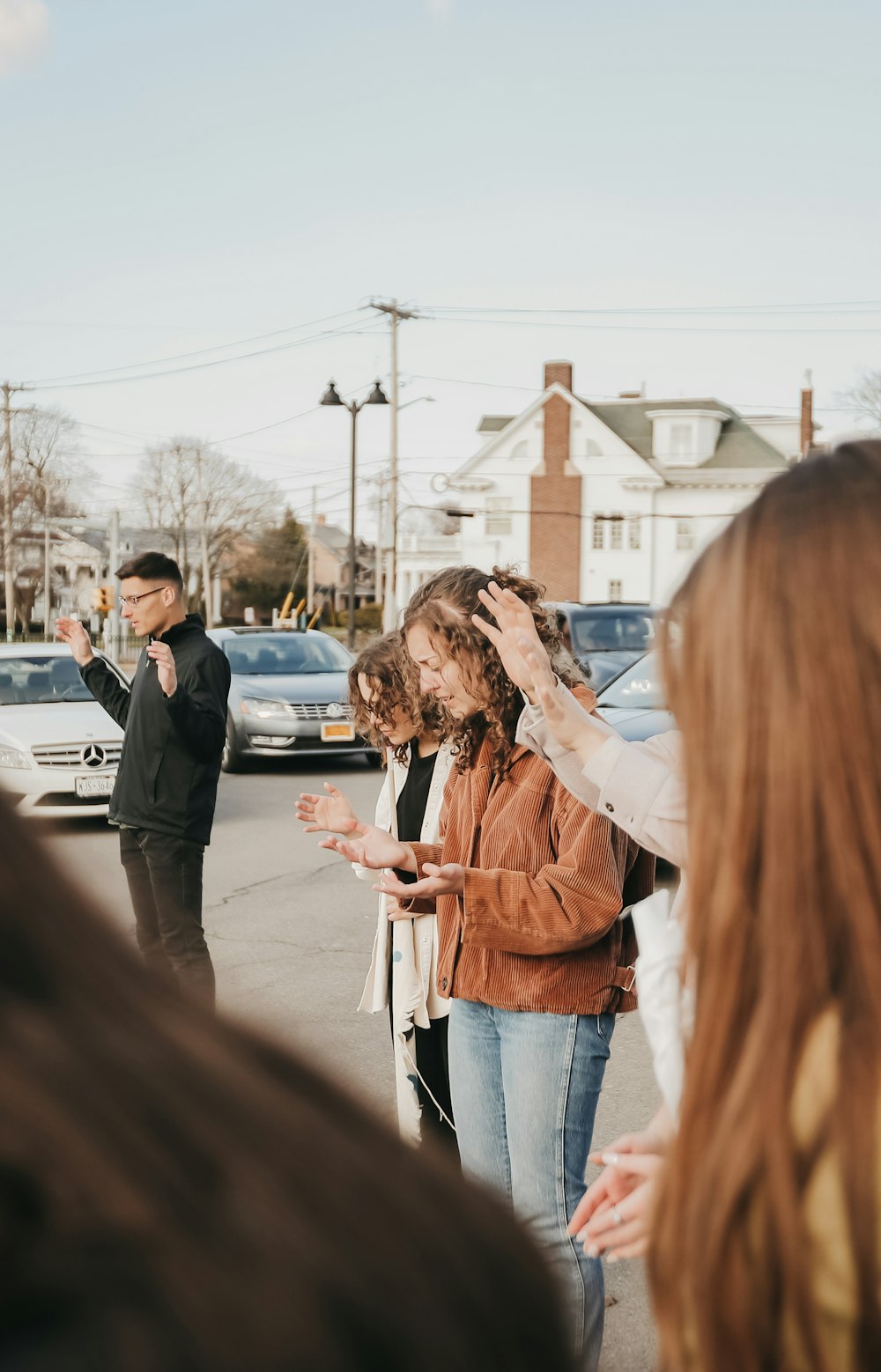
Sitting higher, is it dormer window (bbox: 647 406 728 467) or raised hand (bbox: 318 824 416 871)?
dormer window (bbox: 647 406 728 467)

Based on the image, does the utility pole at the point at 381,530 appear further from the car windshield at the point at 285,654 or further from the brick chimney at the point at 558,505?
the car windshield at the point at 285,654

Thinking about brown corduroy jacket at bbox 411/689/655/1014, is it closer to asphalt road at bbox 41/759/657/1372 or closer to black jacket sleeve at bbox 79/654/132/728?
asphalt road at bbox 41/759/657/1372

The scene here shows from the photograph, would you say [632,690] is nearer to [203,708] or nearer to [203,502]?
[203,708]

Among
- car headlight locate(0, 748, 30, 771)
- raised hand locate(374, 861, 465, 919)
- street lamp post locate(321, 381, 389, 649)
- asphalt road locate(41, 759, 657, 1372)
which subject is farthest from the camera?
street lamp post locate(321, 381, 389, 649)

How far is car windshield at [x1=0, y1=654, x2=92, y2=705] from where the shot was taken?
39.2 feet

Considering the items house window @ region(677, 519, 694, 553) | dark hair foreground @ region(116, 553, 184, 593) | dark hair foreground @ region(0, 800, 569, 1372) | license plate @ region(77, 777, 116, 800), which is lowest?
license plate @ region(77, 777, 116, 800)

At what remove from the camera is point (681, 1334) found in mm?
1015

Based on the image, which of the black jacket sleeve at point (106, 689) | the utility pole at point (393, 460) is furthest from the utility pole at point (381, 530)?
the black jacket sleeve at point (106, 689)

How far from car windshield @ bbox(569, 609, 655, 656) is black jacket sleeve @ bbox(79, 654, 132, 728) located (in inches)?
439

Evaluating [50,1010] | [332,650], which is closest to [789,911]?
[50,1010]

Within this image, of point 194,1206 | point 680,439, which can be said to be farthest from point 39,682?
point 680,439

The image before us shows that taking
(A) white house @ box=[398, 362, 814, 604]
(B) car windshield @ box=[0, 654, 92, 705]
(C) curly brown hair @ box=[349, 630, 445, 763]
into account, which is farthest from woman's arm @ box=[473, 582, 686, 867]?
(A) white house @ box=[398, 362, 814, 604]

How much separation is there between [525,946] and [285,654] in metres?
→ 14.1

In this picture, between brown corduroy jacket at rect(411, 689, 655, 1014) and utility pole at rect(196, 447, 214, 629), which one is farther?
utility pole at rect(196, 447, 214, 629)
